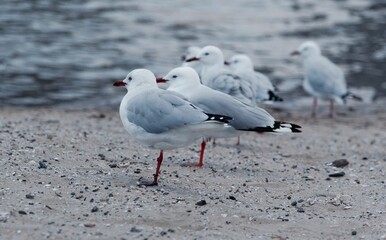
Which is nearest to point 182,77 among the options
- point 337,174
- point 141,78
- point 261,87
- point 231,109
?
point 231,109

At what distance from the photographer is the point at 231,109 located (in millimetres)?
7711

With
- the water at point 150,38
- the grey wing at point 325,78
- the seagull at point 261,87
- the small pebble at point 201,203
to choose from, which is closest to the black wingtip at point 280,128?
the small pebble at point 201,203

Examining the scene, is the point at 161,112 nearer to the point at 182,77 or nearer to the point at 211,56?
the point at 182,77

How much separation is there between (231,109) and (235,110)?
0.12 feet

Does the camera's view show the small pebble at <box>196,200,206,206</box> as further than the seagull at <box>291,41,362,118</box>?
No

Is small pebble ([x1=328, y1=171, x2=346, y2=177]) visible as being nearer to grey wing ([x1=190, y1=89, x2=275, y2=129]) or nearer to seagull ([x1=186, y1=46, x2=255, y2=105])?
grey wing ([x1=190, y1=89, x2=275, y2=129])

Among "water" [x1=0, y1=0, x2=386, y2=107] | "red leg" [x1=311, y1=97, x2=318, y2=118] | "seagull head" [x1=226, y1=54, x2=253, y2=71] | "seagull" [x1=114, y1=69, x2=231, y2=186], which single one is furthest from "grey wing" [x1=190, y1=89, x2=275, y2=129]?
"water" [x1=0, y1=0, x2=386, y2=107]

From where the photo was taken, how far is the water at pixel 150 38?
14.2 meters

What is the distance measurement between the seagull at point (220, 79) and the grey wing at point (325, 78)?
11.1ft

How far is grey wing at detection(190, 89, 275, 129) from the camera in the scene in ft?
25.1

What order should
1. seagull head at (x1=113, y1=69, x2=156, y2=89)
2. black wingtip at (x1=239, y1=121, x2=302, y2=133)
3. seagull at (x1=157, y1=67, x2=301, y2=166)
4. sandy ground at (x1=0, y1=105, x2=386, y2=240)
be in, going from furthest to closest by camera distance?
seagull at (x1=157, y1=67, x2=301, y2=166) → black wingtip at (x1=239, y1=121, x2=302, y2=133) → seagull head at (x1=113, y1=69, x2=156, y2=89) → sandy ground at (x1=0, y1=105, x2=386, y2=240)

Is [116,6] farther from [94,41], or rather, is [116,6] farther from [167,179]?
[167,179]

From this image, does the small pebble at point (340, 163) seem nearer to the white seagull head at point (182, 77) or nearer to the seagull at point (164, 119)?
the white seagull head at point (182, 77)

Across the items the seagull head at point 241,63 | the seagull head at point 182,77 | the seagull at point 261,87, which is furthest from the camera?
the seagull head at point 241,63
